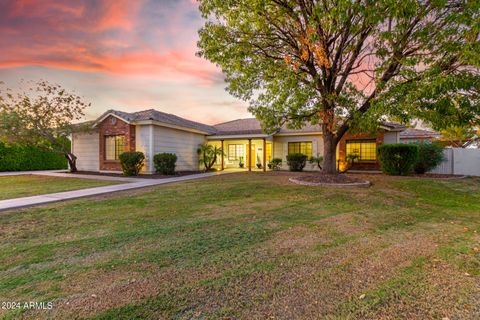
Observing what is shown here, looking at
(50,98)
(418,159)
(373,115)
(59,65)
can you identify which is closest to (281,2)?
(373,115)

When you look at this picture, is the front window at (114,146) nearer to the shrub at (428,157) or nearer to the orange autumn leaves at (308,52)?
the orange autumn leaves at (308,52)

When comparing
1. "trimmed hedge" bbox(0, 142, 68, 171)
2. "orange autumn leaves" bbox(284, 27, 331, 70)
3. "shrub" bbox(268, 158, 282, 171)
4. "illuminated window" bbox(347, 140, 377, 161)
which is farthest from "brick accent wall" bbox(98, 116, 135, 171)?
"illuminated window" bbox(347, 140, 377, 161)

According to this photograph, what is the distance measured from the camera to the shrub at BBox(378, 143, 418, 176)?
12.8 metres

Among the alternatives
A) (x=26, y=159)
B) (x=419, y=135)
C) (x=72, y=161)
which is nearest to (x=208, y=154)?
(x=72, y=161)

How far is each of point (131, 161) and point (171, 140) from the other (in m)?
3.12

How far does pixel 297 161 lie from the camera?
16750 mm

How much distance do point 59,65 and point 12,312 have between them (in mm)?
10483

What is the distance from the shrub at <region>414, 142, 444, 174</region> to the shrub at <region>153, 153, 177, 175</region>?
14.2m

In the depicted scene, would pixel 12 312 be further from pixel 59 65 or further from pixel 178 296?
pixel 59 65

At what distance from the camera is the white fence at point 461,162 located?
14.1 meters

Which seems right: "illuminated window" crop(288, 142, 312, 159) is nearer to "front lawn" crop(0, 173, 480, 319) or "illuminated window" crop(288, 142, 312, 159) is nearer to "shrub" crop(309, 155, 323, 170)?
"shrub" crop(309, 155, 323, 170)

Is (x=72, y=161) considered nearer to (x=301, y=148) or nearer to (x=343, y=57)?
(x=301, y=148)

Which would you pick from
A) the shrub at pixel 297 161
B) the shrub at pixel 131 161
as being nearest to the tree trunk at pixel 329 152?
the shrub at pixel 297 161

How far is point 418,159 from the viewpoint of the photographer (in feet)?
44.3
